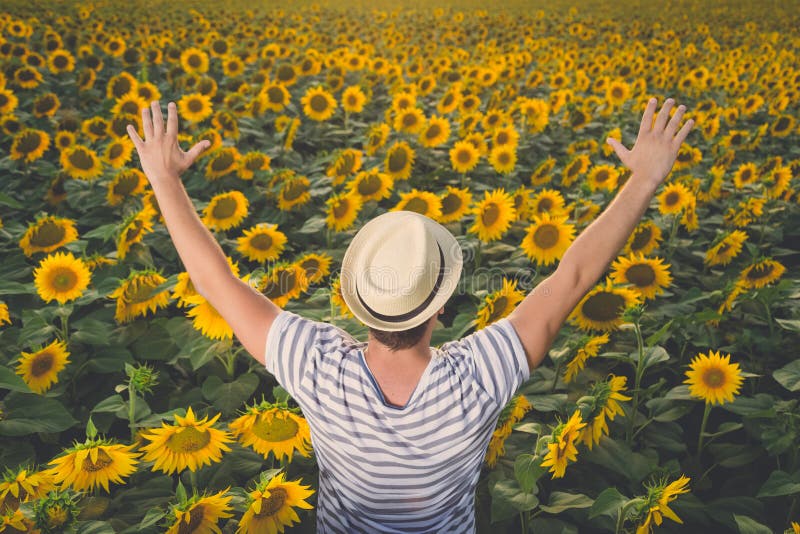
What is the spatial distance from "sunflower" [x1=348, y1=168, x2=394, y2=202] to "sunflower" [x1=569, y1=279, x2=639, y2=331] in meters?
1.68

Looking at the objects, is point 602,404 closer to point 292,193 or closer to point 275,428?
point 275,428

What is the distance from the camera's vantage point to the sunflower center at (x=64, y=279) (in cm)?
261

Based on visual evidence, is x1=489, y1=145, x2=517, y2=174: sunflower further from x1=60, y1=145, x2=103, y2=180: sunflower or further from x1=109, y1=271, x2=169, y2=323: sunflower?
x1=60, y1=145, x2=103, y2=180: sunflower

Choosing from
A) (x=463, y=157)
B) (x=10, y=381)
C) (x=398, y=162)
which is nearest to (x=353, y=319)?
A: (x=10, y=381)

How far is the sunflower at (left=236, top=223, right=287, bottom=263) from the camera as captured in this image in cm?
316

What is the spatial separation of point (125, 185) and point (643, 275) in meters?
3.18

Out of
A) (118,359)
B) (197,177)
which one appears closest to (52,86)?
(197,177)

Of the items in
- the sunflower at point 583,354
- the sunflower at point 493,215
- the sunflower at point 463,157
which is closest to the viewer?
the sunflower at point 583,354

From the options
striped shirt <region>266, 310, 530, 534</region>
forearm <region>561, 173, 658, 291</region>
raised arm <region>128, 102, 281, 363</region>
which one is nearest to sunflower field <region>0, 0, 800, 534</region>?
striped shirt <region>266, 310, 530, 534</region>

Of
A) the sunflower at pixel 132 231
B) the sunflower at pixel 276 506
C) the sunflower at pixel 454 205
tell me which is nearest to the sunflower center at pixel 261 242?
the sunflower at pixel 132 231

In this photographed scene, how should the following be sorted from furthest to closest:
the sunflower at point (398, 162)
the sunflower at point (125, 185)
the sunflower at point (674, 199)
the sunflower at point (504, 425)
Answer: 1. the sunflower at point (398, 162)
2. the sunflower at point (125, 185)
3. the sunflower at point (674, 199)
4. the sunflower at point (504, 425)

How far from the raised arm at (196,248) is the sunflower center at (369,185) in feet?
6.91

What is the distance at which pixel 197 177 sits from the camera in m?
4.30

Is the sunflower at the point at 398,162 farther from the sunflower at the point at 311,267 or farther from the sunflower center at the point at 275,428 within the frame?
the sunflower center at the point at 275,428
